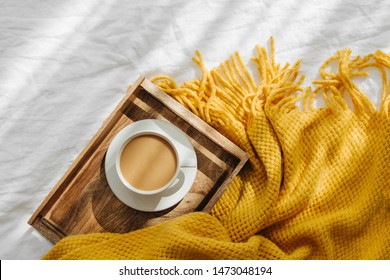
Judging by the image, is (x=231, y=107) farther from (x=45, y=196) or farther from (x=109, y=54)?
(x=45, y=196)

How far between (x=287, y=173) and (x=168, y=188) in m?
0.25

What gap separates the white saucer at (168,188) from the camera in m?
1.00

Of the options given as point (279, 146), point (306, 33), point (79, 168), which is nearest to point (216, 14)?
point (306, 33)

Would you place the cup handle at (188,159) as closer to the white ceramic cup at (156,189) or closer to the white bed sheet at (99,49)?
the white ceramic cup at (156,189)

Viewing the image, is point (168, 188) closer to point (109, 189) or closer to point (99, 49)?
point (109, 189)

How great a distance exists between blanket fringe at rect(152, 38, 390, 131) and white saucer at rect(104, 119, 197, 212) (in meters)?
0.08

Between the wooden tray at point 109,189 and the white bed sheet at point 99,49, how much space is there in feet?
0.21

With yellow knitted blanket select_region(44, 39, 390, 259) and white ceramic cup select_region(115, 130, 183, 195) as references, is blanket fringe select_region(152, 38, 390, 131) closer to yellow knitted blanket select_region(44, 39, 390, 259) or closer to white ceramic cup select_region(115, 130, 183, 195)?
yellow knitted blanket select_region(44, 39, 390, 259)

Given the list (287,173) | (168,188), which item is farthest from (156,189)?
(287,173)

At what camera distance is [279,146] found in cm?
106

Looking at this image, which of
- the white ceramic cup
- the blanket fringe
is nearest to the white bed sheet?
the blanket fringe

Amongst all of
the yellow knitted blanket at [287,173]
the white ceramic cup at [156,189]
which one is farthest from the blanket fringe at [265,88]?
the white ceramic cup at [156,189]

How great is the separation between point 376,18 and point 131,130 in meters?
0.58

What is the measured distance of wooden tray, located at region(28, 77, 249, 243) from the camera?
3.35 feet
